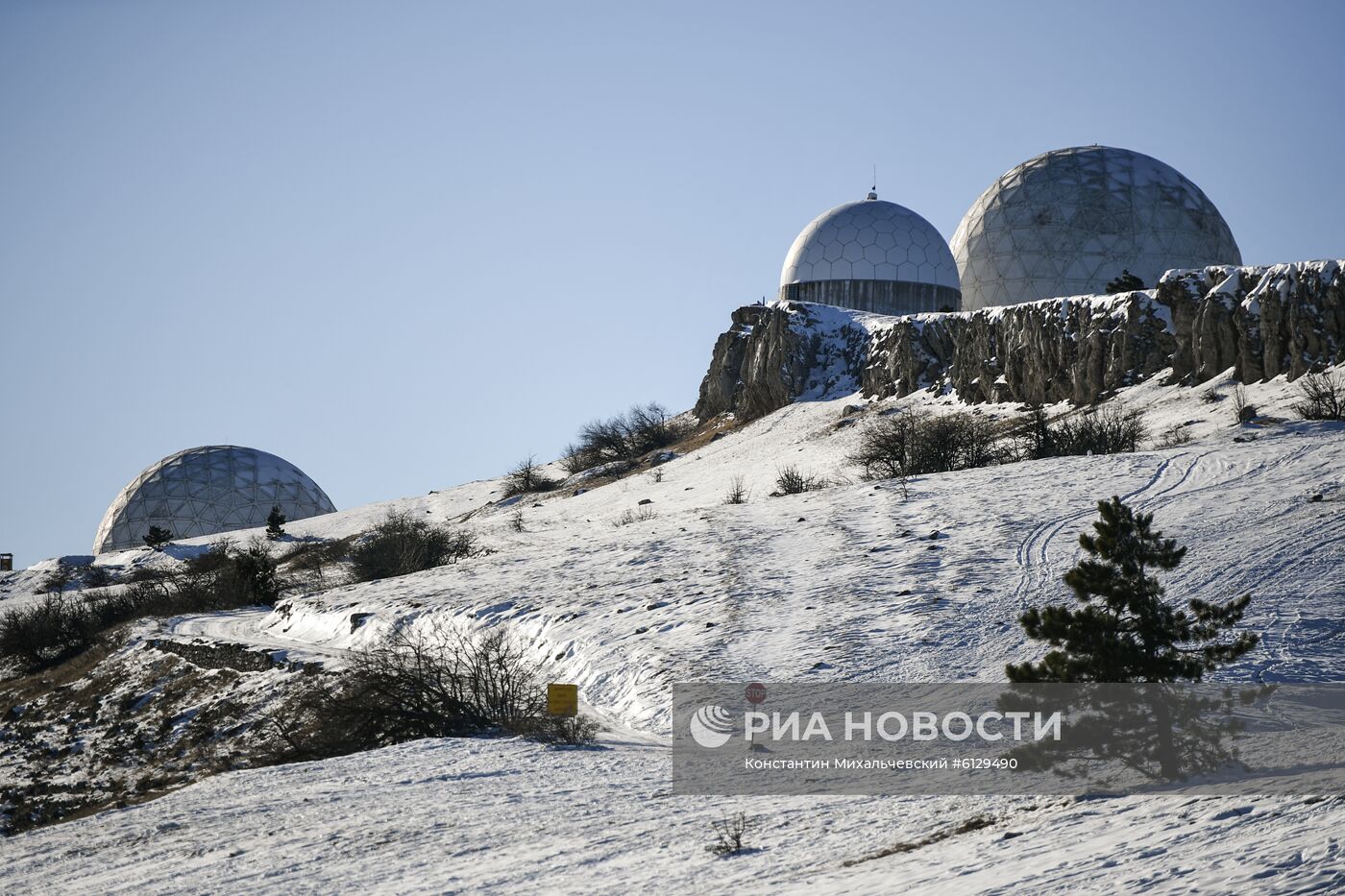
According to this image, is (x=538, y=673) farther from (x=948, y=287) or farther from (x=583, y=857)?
(x=948, y=287)

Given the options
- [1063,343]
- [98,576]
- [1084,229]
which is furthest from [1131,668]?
[1084,229]

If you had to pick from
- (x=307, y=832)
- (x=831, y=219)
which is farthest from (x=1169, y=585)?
(x=831, y=219)

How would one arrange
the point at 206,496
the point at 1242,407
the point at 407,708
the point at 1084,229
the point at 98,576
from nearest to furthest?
the point at 407,708
the point at 1242,407
the point at 98,576
the point at 1084,229
the point at 206,496

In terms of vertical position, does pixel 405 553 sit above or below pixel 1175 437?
below

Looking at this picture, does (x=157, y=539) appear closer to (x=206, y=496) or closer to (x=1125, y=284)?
(x=206, y=496)

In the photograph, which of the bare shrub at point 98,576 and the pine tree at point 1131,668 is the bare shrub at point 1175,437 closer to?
the pine tree at point 1131,668

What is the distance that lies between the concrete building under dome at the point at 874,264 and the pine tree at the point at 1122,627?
40.2m

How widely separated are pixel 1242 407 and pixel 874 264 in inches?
1044

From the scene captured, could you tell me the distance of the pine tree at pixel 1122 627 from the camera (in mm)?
8266

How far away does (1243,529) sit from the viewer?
1571 cm

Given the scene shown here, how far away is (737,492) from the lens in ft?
88.8

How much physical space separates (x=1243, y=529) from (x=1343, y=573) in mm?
1973

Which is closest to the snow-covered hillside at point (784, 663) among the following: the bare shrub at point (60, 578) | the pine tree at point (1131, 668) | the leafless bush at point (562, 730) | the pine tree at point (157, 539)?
the leafless bush at point (562, 730)

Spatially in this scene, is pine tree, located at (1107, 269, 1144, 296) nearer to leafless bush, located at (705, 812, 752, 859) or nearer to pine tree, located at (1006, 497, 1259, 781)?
pine tree, located at (1006, 497, 1259, 781)
